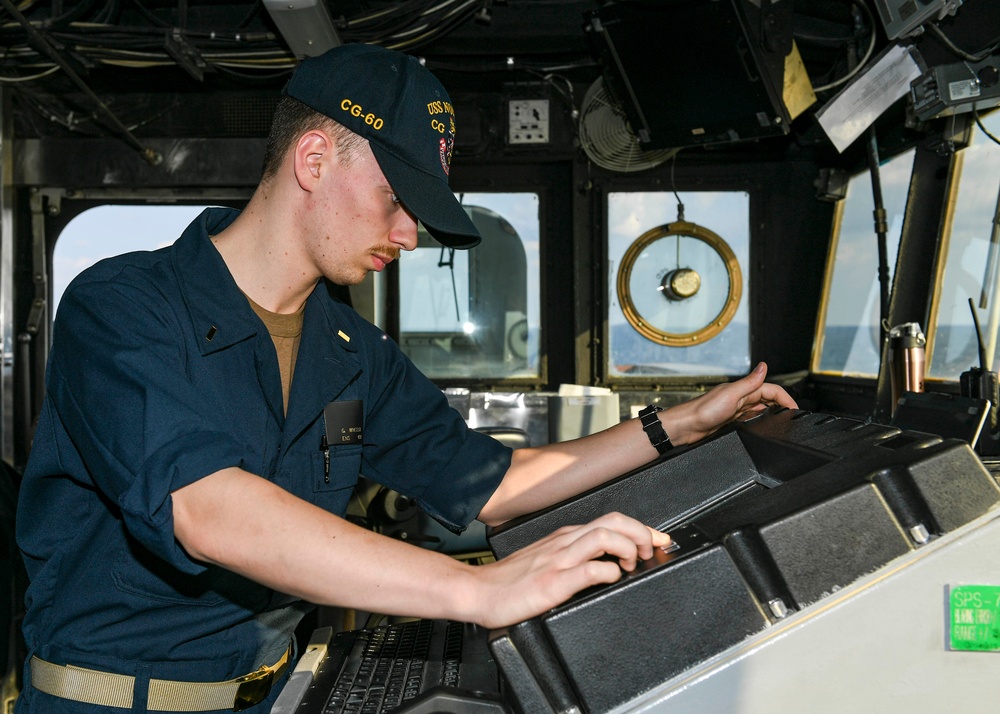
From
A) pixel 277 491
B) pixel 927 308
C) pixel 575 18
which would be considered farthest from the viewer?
pixel 575 18

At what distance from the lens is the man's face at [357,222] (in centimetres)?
106

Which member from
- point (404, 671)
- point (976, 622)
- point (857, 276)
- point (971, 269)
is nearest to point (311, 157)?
point (404, 671)

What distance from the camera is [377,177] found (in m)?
1.05

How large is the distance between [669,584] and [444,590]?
195 millimetres

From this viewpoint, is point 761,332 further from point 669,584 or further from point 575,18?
point 669,584

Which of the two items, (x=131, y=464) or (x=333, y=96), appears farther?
(x=333, y=96)

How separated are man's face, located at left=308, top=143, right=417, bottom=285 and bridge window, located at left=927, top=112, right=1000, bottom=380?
87.4 inches

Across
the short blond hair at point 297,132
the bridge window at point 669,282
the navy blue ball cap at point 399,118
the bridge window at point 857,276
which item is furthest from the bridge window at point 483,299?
the navy blue ball cap at point 399,118

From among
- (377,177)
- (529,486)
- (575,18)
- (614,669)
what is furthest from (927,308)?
(614,669)

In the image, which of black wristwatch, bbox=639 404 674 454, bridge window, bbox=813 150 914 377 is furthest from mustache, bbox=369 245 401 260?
bridge window, bbox=813 150 914 377

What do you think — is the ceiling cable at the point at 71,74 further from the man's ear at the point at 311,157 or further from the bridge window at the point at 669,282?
the bridge window at the point at 669,282

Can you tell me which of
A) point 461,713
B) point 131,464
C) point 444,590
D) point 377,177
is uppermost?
point 377,177

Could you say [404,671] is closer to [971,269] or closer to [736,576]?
[736,576]

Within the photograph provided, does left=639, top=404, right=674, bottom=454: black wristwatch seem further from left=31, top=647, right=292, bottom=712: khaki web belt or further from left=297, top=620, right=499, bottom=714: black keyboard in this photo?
left=31, top=647, right=292, bottom=712: khaki web belt
